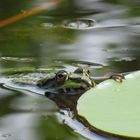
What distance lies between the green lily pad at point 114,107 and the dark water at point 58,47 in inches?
2.4

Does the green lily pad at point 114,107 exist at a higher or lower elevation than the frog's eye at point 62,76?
lower

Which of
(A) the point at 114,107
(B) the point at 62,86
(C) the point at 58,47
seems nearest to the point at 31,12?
(C) the point at 58,47

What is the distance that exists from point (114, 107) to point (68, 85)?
226 mm

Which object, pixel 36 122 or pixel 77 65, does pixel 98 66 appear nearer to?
pixel 77 65

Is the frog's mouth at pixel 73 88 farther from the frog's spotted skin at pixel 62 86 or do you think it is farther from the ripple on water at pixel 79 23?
the ripple on water at pixel 79 23

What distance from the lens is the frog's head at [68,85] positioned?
5.66ft

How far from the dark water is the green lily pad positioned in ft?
0.20

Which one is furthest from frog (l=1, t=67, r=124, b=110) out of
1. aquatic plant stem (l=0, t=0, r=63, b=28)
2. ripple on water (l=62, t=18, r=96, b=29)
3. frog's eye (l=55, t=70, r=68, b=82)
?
aquatic plant stem (l=0, t=0, r=63, b=28)

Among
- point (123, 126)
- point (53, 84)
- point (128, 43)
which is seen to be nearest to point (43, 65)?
point (53, 84)

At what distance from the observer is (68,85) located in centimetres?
174

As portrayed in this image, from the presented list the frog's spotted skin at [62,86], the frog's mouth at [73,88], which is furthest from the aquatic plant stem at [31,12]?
the frog's mouth at [73,88]

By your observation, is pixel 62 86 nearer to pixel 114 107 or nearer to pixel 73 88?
pixel 73 88

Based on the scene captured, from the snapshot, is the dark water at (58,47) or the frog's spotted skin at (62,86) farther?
the frog's spotted skin at (62,86)

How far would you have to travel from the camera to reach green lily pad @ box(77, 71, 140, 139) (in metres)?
1.46
